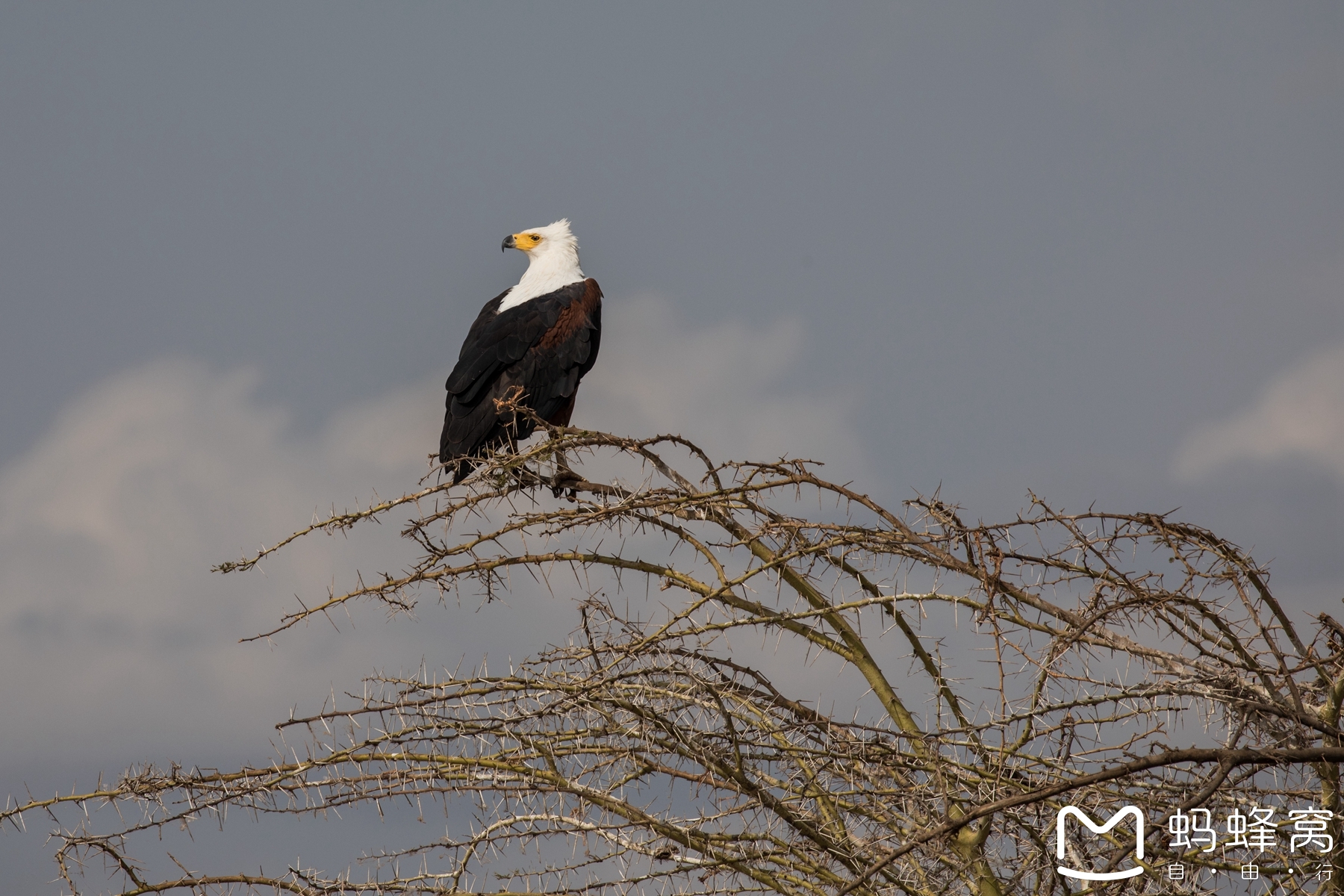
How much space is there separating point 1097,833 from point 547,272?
5358 mm

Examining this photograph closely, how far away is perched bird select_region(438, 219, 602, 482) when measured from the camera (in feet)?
19.4

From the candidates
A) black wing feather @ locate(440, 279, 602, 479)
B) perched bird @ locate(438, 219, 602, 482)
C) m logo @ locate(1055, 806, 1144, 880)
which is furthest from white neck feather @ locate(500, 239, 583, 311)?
m logo @ locate(1055, 806, 1144, 880)

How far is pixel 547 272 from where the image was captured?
25.0 feet

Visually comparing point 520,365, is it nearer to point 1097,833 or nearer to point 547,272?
point 547,272

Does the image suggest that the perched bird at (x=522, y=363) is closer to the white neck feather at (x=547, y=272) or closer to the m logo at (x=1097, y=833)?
the white neck feather at (x=547, y=272)

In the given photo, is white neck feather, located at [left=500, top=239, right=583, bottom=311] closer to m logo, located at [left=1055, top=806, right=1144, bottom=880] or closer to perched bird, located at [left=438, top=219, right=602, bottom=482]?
perched bird, located at [left=438, top=219, right=602, bottom=482]

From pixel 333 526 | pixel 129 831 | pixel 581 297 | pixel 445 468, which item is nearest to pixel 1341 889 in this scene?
pixel 333 526

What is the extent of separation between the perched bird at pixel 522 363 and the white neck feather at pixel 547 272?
0.07ft

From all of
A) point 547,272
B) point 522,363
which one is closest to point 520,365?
point 522,363

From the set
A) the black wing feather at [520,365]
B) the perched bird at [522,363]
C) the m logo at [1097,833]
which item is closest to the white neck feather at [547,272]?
the perched bird at [522,363]

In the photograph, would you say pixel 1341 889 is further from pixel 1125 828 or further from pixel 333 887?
pixel 333 887

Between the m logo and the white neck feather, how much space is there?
15.0 feet

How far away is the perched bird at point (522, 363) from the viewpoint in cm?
590

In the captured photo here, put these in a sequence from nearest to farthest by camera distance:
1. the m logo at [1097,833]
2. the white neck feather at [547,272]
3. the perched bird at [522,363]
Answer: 1. the m logo at [1097,833]
2. the perched bird at [522,363]
3. the white neck feather at [547,272]
